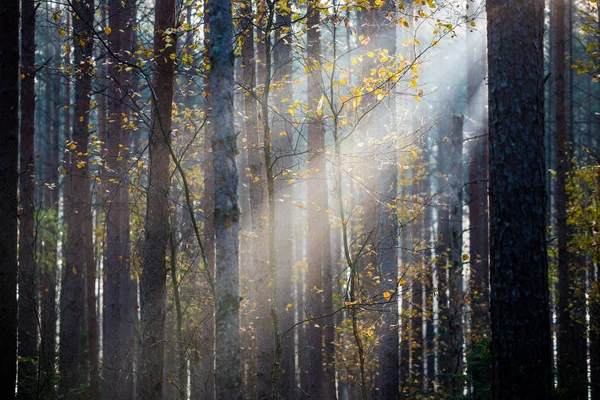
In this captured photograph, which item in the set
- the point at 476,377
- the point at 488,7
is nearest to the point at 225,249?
the point at 488,7

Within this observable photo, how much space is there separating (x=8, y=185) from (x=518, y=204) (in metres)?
7.49

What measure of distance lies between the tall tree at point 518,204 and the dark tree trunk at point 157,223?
4.66 metres

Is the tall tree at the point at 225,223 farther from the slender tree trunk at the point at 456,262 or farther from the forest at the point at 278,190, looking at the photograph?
the slender tree trunk at the point at 456,262

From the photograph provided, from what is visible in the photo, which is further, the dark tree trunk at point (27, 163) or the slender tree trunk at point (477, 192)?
the slender tree trunk at point (477, 192)

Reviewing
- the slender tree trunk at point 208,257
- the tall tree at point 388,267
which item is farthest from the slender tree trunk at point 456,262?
the slender tree trunk at point 208,257

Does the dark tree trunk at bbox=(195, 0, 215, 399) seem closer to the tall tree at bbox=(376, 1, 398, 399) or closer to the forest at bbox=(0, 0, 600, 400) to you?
the forest at bbox=(0, 0, 600, 400)

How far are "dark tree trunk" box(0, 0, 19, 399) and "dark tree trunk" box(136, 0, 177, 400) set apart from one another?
2.05 metres

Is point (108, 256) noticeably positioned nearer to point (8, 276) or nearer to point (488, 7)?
point (8, 276)

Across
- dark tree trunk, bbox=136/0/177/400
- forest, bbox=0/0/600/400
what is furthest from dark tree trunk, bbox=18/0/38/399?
dark tree trunk, bbox=136/0/177/400

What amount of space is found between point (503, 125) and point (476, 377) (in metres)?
15.1

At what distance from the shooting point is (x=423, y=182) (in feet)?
124

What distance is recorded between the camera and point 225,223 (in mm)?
6438

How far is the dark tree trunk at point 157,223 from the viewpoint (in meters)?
8.58

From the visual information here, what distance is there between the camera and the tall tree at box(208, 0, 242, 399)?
6.37 metres
